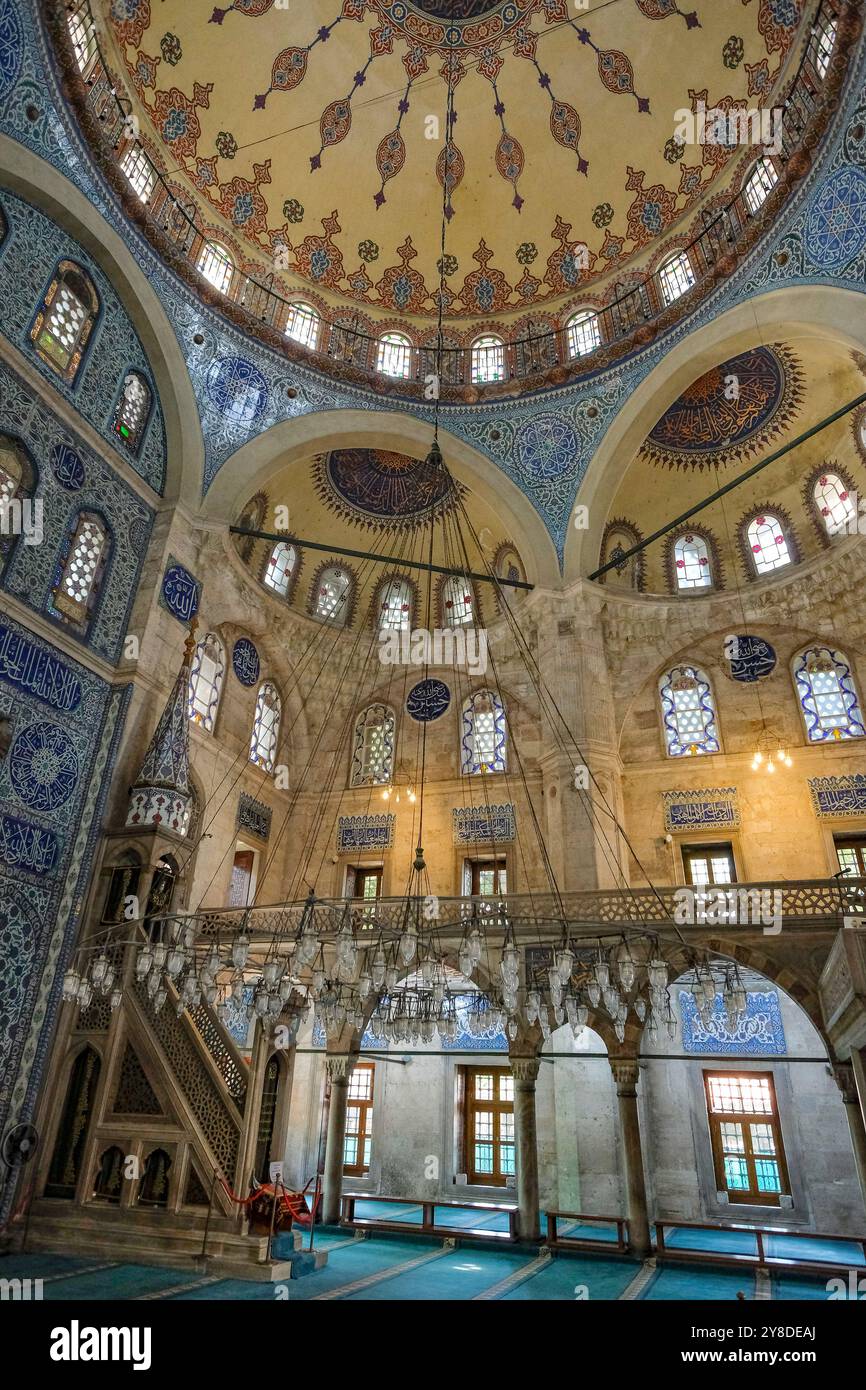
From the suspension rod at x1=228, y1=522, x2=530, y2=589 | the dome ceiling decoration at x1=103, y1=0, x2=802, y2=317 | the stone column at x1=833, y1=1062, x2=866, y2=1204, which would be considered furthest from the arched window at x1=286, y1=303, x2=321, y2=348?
the stone column at x1=833, y1=1062, x2=866, y2=1204

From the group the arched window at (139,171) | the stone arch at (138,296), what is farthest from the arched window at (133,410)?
the arched window at (139,171)

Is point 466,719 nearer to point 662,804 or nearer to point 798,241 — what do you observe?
point 662,804

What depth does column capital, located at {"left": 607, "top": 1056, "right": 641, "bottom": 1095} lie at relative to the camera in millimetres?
8859

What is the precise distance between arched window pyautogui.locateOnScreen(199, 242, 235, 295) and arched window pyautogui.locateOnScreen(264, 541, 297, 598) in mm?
4121

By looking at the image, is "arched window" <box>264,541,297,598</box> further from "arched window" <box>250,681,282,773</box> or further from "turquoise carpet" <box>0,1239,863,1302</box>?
"turquoise carpet" <box>0,1239,863,1302</box>

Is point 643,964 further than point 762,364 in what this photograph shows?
No

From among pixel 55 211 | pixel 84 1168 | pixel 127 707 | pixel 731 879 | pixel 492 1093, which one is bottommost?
pixel 84 1168

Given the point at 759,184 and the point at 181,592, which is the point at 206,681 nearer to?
the point at 181,592

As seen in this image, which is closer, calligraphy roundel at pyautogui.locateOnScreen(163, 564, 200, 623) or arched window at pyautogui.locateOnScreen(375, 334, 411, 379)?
calligraphy roundel at pyautogui.locateOnScreen(163, 564, 200, 623)

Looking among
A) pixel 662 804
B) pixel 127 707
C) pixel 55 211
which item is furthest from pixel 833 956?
pixel 55 211

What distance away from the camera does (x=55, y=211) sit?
9211 millimetres

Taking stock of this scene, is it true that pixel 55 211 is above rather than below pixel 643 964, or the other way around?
above

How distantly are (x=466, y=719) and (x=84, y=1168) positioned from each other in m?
8.46

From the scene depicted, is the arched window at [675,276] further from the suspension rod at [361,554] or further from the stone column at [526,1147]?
the stone column at [526,1147]
